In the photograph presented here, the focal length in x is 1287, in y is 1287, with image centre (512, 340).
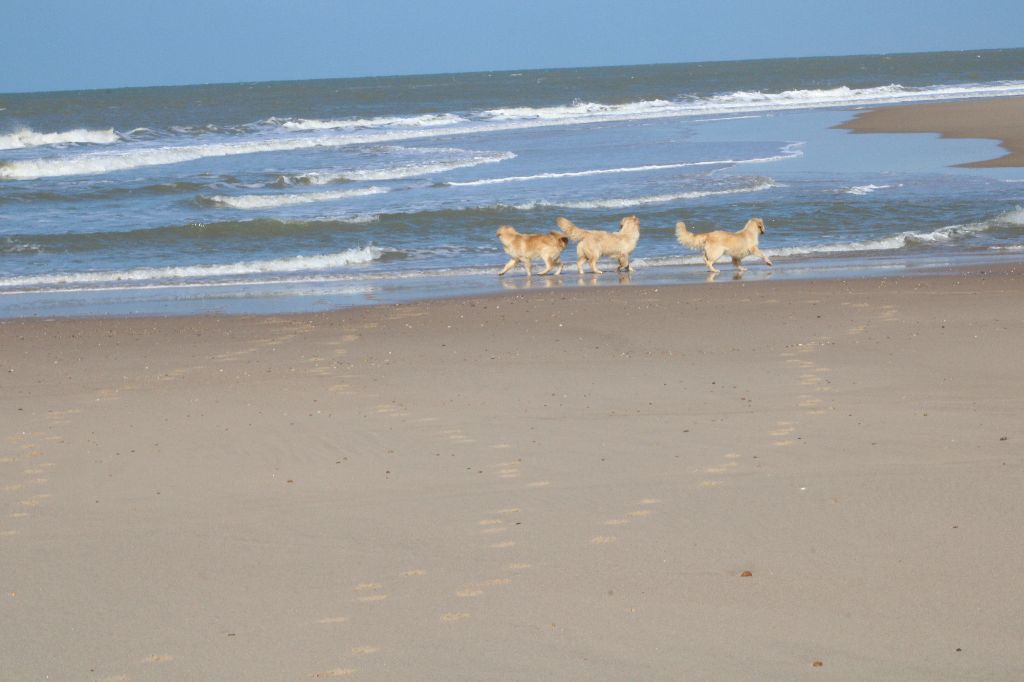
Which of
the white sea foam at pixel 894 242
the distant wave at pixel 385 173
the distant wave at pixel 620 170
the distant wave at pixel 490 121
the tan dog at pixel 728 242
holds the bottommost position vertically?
the white sea foam at pixel 894 242

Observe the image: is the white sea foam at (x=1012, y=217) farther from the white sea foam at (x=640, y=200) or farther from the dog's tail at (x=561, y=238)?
the dog's tail at (x=561, y=238)

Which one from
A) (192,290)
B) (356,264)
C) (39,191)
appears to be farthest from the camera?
(39,191)

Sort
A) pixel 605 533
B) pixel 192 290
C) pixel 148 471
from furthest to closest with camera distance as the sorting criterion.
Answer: pixel 192 290 → pixel 148 471 → pixel 605 533

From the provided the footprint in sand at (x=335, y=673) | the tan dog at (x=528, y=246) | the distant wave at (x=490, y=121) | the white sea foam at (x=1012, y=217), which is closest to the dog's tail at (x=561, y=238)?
the tan dog at (x=528, y=246)

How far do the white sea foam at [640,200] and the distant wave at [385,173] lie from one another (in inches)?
289

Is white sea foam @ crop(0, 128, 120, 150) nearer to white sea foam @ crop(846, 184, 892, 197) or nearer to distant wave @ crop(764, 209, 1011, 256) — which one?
white sea foam @ crop(846, 184, 892, 197)

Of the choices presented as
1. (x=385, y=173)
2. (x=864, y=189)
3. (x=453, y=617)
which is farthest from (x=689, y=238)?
(x=385, y=173)

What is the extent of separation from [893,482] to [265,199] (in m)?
19.4

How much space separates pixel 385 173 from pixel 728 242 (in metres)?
15.4

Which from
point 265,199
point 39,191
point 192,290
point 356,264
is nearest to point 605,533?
point 192,290

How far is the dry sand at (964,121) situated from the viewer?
1108 inches

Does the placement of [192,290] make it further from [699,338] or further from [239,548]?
[239,548]

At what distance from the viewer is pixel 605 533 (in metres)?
4.83

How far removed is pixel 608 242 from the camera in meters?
14.0
